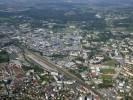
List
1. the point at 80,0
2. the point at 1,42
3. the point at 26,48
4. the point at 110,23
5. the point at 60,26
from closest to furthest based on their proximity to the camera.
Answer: the point at 26,48 < the point at 1,42 < the point at 60,26 < the point at 110,23 < the point at 80,0

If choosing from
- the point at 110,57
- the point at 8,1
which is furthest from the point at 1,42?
the point at 8,1

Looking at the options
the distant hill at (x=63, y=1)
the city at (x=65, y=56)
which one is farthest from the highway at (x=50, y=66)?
the distant hill at (x=63, y=1)

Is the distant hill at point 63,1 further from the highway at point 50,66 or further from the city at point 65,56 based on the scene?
the highway at point 50,66

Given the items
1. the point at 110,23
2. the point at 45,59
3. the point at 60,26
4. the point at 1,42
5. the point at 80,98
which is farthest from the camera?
the point at 110,23

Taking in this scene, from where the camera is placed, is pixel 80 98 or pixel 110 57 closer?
pixel 80 98

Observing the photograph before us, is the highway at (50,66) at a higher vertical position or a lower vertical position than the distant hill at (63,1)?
higher

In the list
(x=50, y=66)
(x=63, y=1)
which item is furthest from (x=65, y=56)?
(x=63, y=1)

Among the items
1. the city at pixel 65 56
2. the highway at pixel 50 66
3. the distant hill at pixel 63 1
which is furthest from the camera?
the distant hill at pixel 63 1

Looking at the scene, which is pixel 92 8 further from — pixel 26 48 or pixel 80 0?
pixel 26 48

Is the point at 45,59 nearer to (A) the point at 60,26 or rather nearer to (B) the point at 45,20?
(A) the point at 60,26

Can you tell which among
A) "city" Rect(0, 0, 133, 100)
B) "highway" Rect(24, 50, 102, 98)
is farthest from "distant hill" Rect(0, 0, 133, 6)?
"highway" Rect(24, 50, 102, 98)

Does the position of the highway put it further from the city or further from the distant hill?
the distant hill
